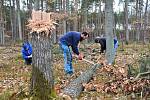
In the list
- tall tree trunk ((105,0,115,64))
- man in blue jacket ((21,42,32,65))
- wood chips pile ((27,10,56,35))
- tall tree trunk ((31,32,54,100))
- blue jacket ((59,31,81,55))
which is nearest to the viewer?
tall tree trunk ((31,32,54,100))

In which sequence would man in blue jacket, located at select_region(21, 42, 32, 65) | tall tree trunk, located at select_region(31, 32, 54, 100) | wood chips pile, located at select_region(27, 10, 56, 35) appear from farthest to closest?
man in blue jacket, located at select_region(21, 42, 32, 65)
wood chips pile, located at select_region(27, 10, 56, 35)
tall tree trunk, located at select_region(31, 32, 54, 100)

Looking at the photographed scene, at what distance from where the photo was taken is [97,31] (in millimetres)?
48000

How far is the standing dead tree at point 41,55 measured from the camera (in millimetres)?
5934

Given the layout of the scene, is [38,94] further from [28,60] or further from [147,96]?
[28,60]

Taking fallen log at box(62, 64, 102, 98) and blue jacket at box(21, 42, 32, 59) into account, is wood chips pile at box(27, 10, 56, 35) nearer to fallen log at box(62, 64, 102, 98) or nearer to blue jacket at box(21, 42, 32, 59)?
fallen log at box(62, 64, 102, 98)

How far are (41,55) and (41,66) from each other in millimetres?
205

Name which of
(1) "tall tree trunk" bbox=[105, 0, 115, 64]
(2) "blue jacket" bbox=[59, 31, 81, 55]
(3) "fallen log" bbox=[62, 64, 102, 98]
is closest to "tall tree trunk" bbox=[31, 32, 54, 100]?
(3) "fallen log" bbox=[62, 64, 102, 98]

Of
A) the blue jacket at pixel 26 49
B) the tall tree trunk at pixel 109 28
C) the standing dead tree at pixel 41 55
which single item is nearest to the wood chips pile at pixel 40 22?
the standing dead tree at pixel 41 55

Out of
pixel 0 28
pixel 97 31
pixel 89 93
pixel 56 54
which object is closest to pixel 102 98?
pixel 89 93

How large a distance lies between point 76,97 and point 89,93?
2.53ft

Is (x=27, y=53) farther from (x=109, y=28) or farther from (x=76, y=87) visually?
(x=76, y=87)

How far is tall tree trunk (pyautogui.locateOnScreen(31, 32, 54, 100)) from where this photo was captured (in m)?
5.93

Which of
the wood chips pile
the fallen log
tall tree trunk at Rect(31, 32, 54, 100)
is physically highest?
the wood chips pile

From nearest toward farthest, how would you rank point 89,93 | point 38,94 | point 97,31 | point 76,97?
1. point 38,94
2. point 76,97
3. point 89,93
4. point 97,31
